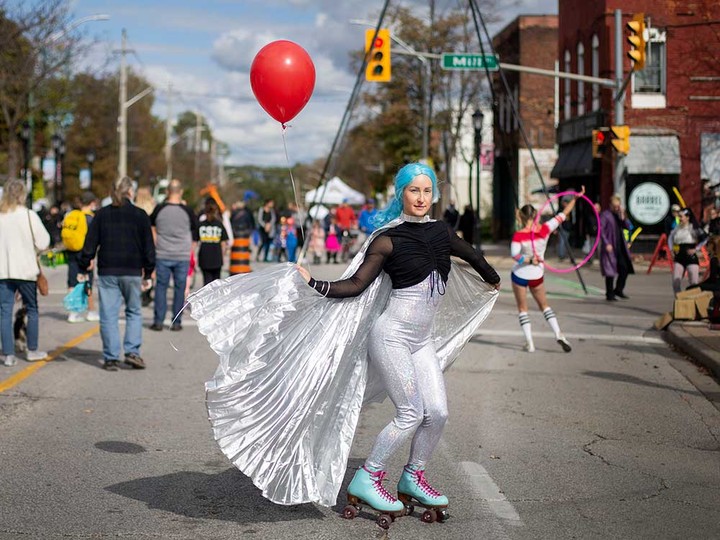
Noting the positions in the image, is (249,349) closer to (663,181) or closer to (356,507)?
(356,507)

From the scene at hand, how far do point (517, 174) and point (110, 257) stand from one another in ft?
138

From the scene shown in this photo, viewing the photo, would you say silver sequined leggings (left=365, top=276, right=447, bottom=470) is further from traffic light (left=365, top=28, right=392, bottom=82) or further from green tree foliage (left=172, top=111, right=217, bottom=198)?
green tree foliage (left=172, top=111, right=217, bottom=198)

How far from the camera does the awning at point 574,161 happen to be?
36000 mm

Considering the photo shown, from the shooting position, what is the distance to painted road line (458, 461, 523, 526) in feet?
19.0

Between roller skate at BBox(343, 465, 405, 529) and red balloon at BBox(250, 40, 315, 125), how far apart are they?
253cm

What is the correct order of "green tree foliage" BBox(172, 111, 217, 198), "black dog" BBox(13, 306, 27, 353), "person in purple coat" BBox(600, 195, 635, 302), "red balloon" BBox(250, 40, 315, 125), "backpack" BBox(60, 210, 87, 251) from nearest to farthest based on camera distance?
"red balloon" BBox(250, 40, 315, 125), "black dog" BBox(13, 306, 27, 353), "backpack" BBox(60, 210, 87, 251), "person in purple coat" BBox(600, 195, 635, 302), "green tree foliage" BBox(172, 111, 217, 198)

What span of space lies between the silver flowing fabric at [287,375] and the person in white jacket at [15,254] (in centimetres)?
581

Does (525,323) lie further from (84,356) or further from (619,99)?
(619,99)

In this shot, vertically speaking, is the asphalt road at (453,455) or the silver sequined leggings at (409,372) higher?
the silver sequined leggings at (409,372)

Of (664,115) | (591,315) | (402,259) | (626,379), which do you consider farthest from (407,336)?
(664,115)

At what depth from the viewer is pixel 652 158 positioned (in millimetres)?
32906

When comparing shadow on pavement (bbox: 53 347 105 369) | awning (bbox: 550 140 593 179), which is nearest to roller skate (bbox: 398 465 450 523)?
shadow on pavement (bbox: 53 347 105 369)

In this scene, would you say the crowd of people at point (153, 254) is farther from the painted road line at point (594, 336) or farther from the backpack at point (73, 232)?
the painted road line at point (594, 336)

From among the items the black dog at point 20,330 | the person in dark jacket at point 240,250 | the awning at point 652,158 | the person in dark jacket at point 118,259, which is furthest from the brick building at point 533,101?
the person in dark jacket at point 118,259
